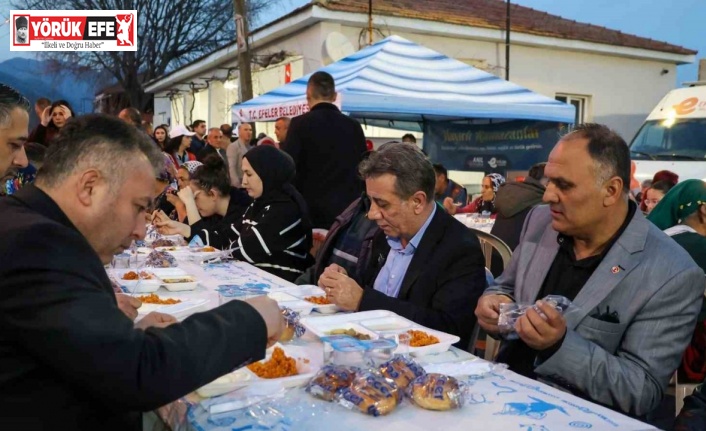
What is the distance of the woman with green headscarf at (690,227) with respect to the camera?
8.32 ft

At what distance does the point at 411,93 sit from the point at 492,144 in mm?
2224

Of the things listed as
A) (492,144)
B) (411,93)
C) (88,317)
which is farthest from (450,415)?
(492,144)

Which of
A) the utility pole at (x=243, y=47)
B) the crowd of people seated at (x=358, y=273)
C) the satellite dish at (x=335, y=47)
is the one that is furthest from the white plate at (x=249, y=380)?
the satellite dish at (x=335, y=47)

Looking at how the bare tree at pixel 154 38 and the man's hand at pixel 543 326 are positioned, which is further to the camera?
the bare tree at pixel 154 38

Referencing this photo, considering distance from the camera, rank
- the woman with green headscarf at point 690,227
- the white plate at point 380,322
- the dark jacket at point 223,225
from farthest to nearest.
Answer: the dark jacket at point 223,225
the woman with green headscarf at point 690,227
the white plate at point 380,322

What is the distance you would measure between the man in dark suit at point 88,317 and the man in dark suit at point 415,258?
1200 millimetres

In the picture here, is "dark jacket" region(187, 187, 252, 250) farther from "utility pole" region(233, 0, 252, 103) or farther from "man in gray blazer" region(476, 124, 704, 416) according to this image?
"utility pole" region(233, 0, 252, 103)

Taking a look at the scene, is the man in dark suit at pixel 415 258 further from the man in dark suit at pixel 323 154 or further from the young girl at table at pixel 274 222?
the man in dark suit at pixel 323 154

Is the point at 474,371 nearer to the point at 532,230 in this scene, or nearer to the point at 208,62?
the point at 532,230

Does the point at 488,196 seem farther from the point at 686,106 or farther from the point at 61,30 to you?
the point at 61,30

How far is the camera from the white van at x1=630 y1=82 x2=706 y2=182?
9125 millimetres

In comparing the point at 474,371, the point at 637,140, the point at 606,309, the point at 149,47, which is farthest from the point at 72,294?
the point at 149,47

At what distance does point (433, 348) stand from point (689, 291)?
0.91m

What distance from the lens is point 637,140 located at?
401 inches
